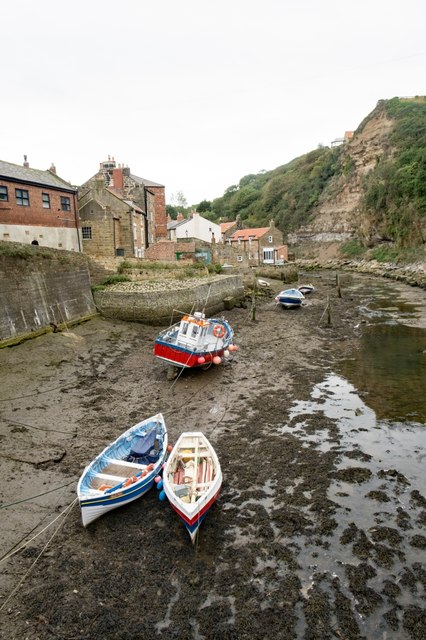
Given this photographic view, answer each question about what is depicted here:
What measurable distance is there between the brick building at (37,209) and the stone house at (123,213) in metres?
2.21

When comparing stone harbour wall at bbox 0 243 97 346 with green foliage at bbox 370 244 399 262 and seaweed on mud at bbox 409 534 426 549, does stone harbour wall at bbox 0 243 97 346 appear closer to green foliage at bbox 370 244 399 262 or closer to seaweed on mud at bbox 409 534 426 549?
seaweed on mud at bbox 409 534 426 549

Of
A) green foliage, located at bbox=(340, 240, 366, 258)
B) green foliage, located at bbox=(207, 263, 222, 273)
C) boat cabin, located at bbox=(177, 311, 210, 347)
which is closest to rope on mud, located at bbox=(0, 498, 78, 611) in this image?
boat cabin, located at bbox=(177, 311, 210, 347)

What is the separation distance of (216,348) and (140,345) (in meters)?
5.07

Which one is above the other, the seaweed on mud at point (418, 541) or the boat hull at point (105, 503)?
the boat hull at point (105, 503)

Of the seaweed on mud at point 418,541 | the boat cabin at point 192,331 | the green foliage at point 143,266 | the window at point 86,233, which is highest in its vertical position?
the window at point 86,233

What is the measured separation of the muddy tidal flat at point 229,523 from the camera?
20.9ft

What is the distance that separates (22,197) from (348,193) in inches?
2443

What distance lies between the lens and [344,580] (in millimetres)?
6992

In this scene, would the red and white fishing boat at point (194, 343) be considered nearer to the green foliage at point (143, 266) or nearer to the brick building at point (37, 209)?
the green foliage at point (143, 266)

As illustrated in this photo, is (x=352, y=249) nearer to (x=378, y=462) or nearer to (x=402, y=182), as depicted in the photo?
(x=402, y=182)

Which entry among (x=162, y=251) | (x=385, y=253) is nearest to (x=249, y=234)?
(x=385, y=253)

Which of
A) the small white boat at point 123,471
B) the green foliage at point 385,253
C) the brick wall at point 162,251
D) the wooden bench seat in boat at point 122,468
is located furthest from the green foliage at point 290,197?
the wooden bench seat in boat at point 122,468

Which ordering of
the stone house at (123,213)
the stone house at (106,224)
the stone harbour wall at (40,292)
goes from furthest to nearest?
the stone house at (123,213)
the stone house at (106,224)
the stone harbour wall at (40,292)

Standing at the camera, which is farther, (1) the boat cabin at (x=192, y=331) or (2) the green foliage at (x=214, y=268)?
(2) the green foliage at (x=214, y=268)
